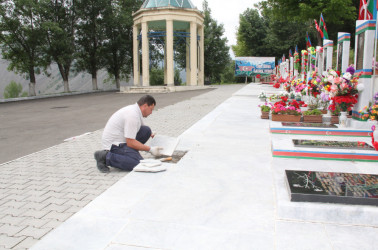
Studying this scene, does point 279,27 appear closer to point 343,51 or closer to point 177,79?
point 177,79

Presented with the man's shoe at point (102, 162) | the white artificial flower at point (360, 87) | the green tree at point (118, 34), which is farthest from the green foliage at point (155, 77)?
the man's shoe at point (102, 162)

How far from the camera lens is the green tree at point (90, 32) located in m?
36.7

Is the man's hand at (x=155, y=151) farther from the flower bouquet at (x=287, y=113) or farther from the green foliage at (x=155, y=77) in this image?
the green foliage at (x=155, y=77)

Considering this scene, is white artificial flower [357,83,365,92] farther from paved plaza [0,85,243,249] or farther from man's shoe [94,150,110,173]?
man's shoe [94,150,110,173]

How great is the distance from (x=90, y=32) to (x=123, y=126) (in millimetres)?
34626

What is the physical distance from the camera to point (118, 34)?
40.8m

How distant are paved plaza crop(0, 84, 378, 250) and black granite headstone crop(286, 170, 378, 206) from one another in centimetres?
8

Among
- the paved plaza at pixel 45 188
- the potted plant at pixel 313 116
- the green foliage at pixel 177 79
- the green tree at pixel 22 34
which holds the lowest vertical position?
the paved plaza at pixel 45 188

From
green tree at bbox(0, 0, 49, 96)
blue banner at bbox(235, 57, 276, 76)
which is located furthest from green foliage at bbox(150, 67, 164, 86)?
green tree at bbox(0, 0, 49, 96)

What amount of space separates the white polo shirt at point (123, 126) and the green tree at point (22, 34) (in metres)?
25.2

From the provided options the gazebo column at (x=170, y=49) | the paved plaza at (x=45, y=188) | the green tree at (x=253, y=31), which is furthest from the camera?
the green tree at (x=253, y=31)

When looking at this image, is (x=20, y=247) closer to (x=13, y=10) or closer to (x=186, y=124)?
(x=186, y=124)

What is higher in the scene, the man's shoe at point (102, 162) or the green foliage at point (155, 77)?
the green foliage at point (155, 77)

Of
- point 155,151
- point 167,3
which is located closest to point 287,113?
point 155,151
